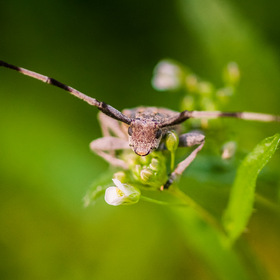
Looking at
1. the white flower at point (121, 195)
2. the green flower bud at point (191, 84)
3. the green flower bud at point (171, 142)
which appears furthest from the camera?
the green flower bud at point (191, 84)

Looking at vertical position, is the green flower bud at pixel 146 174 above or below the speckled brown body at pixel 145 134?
below

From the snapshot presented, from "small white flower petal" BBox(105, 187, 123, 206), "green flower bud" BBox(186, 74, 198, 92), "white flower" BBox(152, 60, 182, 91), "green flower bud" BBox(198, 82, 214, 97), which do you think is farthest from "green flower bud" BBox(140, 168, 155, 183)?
"white flower" BBox(152, 60, 182, 91)

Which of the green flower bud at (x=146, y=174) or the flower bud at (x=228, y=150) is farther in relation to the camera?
the flower bud at (x=228, y=150)

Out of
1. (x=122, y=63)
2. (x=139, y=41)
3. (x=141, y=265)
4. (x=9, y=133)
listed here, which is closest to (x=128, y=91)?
(x=122, y=63)

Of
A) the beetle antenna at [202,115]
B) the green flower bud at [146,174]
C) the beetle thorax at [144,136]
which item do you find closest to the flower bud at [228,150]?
the beetle antenna at [202,115]

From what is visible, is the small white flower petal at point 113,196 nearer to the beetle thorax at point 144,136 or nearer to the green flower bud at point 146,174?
the green flower bud at point 146,174

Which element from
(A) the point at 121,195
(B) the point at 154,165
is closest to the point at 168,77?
(B) the point at 154,165

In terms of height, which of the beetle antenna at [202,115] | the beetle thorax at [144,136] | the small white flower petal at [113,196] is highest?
the beetle antenna at [202,115]

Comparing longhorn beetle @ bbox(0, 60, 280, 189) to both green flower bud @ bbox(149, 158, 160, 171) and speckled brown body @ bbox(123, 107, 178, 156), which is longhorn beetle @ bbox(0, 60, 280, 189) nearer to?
speckled brown body @ bbox(123, 107, 178, 156)
